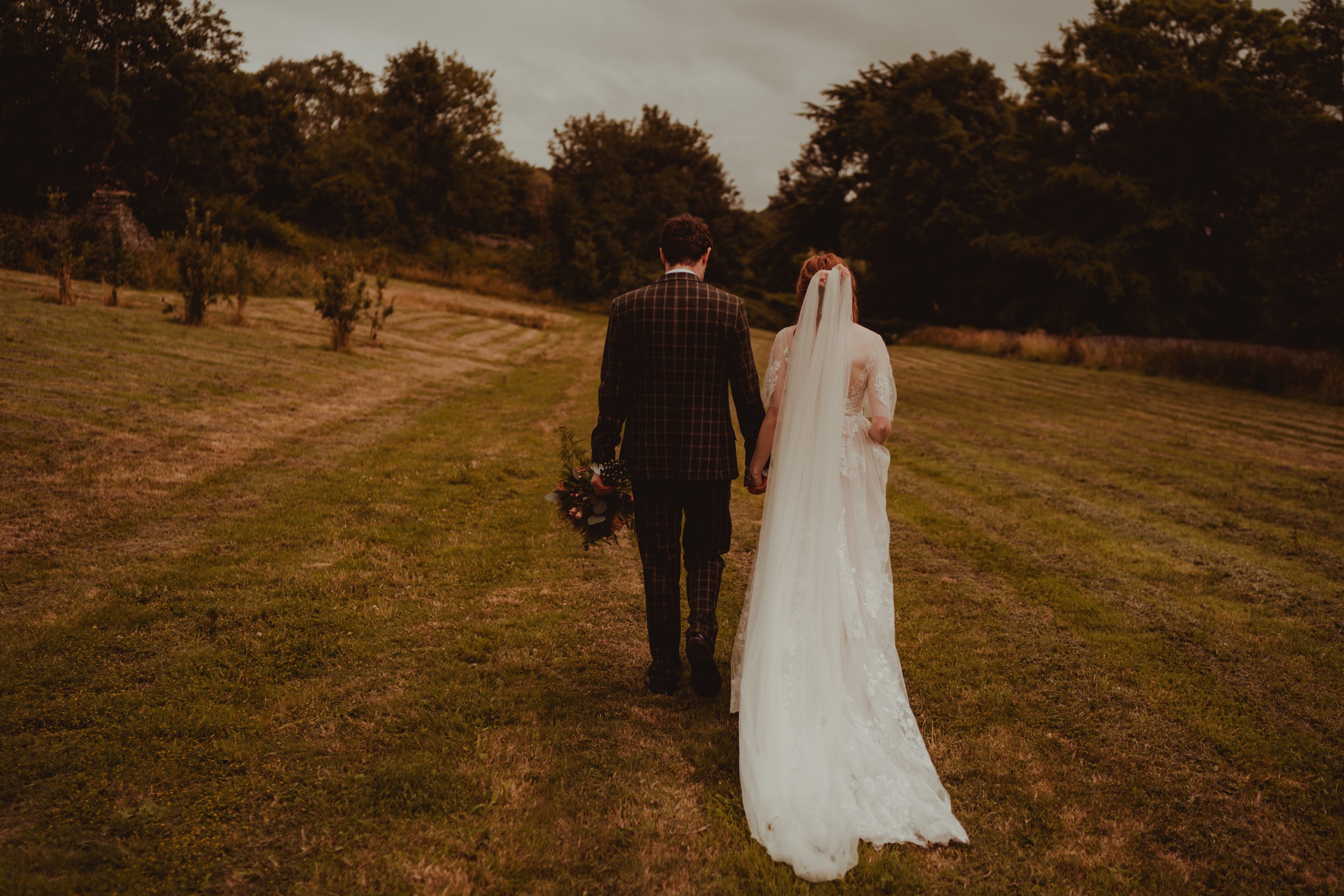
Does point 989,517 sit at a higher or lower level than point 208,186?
lower

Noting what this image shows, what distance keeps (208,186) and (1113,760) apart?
38228 mm

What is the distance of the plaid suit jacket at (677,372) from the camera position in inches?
148

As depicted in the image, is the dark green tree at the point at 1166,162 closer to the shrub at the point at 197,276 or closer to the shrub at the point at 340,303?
the shrub at the point at 340,303

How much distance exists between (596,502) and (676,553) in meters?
0.56

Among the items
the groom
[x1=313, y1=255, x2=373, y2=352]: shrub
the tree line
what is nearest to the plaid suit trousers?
the groom

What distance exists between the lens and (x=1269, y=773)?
370 centimetres

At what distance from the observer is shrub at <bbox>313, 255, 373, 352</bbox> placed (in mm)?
15250

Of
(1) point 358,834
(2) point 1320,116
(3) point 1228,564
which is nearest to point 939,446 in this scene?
(3) point 1228,564

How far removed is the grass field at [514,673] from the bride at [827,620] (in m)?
0.20

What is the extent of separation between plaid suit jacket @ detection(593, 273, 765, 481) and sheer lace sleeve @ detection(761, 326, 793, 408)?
0.23 metres

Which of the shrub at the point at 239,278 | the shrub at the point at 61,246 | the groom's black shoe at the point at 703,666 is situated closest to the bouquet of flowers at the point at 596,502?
the groom's black shoe at the point at 703,666

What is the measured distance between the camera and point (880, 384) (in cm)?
402

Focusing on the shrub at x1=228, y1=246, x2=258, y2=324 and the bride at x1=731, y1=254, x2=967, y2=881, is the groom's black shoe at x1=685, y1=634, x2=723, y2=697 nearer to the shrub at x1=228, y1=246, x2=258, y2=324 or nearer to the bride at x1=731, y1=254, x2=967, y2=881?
the bride at x1=731, y1=254, x2=967, y2=881

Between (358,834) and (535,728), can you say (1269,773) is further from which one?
(358,834)
